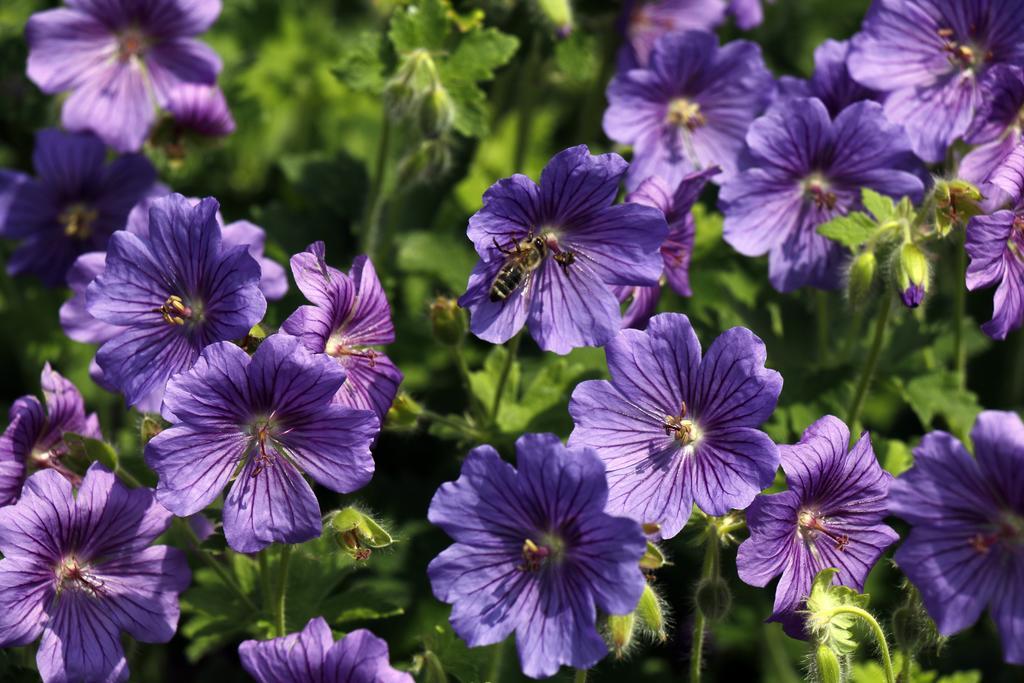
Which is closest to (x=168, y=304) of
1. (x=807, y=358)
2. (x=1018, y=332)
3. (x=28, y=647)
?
(x=28, y=647)

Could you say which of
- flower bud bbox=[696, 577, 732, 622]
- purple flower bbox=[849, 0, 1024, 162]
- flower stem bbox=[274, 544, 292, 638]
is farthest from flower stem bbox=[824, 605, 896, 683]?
purple flower bbox=[849, 0, 1024, 162]

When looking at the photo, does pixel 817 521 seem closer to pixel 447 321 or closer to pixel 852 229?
pixel 852 229

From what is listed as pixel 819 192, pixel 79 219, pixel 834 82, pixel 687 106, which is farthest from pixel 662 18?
pixel 79 219

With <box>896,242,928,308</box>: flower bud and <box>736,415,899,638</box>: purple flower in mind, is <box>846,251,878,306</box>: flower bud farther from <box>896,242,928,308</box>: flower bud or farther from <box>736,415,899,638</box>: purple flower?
<box>736,415,899,638</box>: purple flower

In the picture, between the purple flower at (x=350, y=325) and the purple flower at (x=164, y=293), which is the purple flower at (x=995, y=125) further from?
the purple flower at (x=164, y=293)

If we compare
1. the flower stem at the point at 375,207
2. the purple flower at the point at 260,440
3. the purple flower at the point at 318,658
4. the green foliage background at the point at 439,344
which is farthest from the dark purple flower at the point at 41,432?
the flower stem at the point at 375,207
